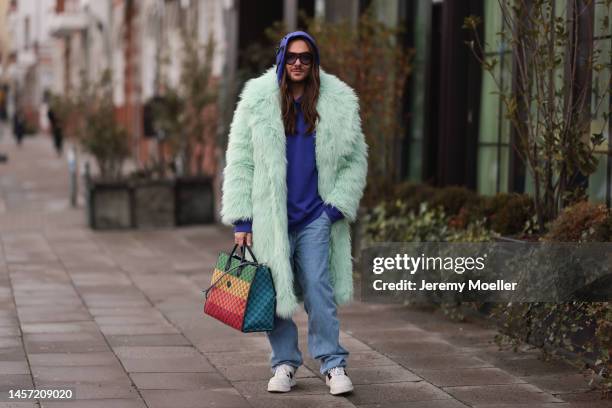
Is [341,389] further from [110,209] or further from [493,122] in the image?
[110,209]

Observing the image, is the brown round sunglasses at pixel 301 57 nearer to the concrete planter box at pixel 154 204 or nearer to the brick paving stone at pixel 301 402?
the brick paving stone at pixel 301 402

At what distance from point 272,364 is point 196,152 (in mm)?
→ 11708

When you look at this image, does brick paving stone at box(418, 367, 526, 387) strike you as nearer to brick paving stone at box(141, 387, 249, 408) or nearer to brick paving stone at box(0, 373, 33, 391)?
brick paving stone at box(141, 387, 249, 408)

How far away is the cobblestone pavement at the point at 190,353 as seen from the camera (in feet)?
23.7

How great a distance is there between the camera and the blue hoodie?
7.22m

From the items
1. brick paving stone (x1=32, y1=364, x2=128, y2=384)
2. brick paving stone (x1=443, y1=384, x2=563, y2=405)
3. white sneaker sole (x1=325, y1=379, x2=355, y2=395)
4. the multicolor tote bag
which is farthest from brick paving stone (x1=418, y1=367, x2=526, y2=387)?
brick paving stone (x1=32, y1=364, x2=128, y2=384)

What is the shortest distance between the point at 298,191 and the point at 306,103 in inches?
18.9

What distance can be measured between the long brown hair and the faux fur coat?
1.4 inches

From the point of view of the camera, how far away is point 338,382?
23.5ft

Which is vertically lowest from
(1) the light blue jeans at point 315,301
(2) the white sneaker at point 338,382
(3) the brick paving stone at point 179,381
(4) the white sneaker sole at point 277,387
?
(3) the brick paving stone at point 179,381

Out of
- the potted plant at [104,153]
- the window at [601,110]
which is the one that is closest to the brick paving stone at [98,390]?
the window at [601,110]

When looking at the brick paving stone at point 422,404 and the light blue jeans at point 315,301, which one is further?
the light blue jeans at point 315,301

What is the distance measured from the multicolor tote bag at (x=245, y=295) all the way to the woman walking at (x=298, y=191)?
3.2 inches

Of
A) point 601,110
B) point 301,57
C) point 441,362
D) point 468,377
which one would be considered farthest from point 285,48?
point 601,110
